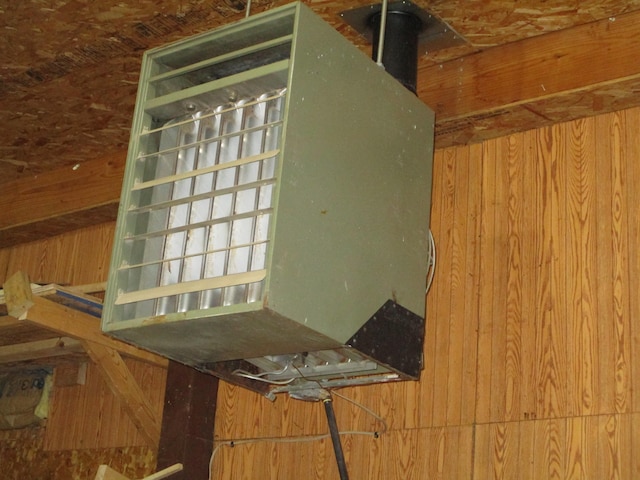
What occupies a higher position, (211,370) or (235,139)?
(235,139)

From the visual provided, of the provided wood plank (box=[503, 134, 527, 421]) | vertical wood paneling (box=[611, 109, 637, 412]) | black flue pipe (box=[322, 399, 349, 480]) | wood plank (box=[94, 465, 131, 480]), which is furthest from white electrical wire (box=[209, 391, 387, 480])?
vertical wood paneling (box=[611, 109, 637, 412])

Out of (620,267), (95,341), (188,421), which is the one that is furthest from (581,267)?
(95,341)

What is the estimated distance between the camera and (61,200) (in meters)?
3.84

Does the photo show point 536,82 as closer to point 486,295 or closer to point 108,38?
point 486,295

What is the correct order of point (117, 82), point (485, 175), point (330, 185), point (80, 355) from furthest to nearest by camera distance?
1. point (80, 355)
2. point (117, 82)
3. point (485, 175)
4. point (330, 185)

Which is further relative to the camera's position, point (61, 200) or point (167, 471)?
point (61, 200)

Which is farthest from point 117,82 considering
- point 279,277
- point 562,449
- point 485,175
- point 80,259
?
point 562,449

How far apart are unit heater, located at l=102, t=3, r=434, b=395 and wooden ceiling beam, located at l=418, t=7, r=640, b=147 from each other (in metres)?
0.36

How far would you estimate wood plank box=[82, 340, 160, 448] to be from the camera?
313 centimetres

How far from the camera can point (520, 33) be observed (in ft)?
9.43

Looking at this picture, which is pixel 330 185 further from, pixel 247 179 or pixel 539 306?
pixel 539 306

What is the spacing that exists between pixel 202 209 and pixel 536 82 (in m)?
1.04

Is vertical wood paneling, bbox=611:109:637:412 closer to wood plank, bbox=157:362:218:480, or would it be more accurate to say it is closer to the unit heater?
the unit heater

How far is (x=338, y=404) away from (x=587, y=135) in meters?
1.04
